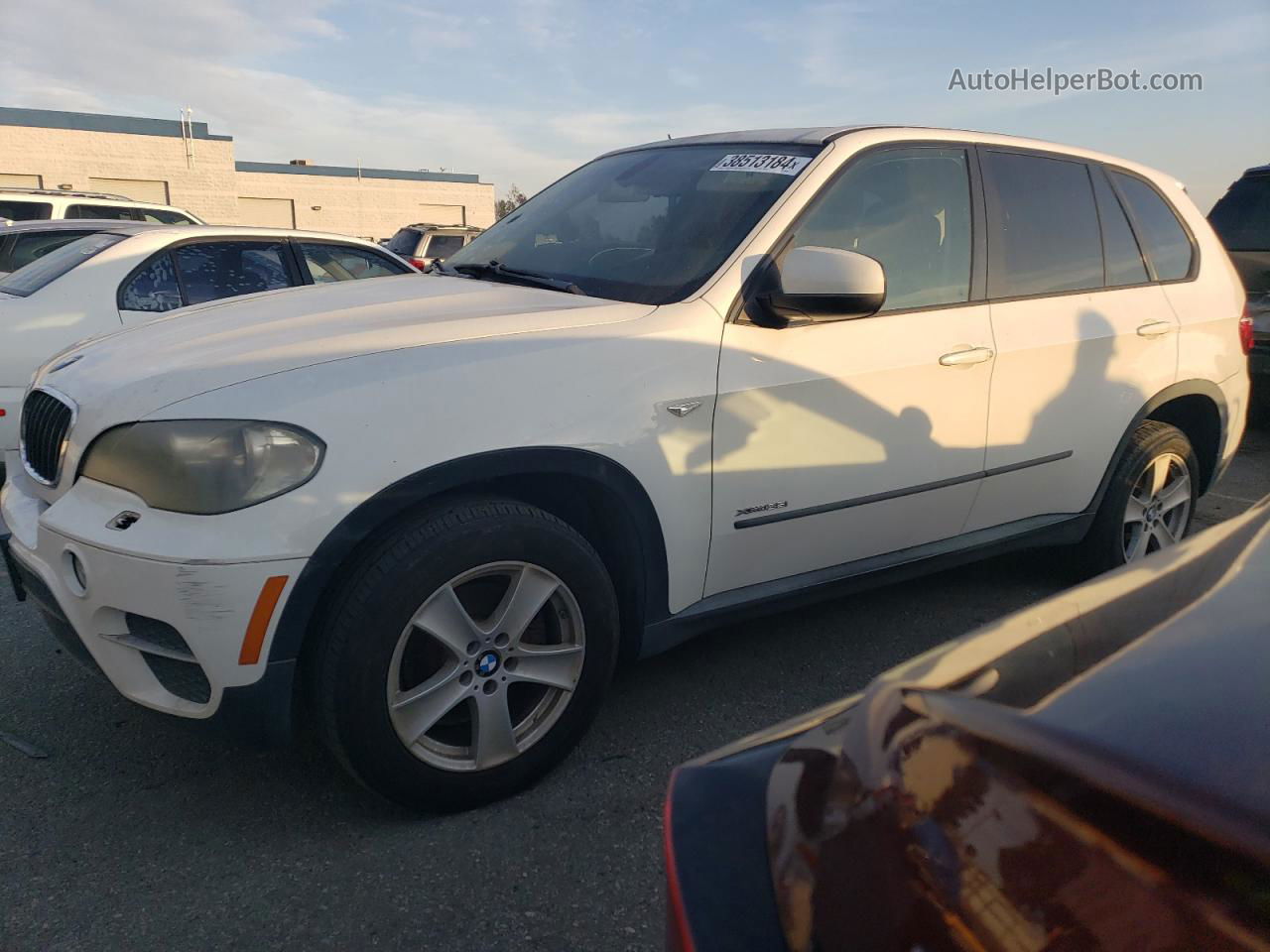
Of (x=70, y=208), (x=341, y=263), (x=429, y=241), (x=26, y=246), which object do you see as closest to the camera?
(x=341, y=263)

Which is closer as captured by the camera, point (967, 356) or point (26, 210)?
point (967, 356)

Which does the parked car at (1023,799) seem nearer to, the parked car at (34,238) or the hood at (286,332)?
the hood at (286,332)

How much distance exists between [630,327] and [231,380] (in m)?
0.99

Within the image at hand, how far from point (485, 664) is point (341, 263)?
461 cm

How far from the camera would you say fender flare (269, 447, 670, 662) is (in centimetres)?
215

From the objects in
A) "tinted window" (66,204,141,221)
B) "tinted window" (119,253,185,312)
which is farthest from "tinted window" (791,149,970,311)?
"tinted window" (66,204,141,221)

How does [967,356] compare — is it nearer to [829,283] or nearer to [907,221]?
[907,221]

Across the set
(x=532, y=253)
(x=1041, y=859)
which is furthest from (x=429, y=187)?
(x=1041, y=859)

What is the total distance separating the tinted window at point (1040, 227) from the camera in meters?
3.41

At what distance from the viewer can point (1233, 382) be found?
4.14m

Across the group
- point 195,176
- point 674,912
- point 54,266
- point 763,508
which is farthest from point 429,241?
point 195,176

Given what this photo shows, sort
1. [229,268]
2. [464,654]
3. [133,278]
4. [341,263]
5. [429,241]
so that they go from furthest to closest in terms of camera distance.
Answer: [429,241] < [341,263] < [229,268] < [133,278] < [464,654]

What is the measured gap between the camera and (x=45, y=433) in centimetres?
262

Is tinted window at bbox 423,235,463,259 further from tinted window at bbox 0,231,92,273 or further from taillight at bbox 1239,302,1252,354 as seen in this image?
taillight at bbox 1239,302,1252,354
